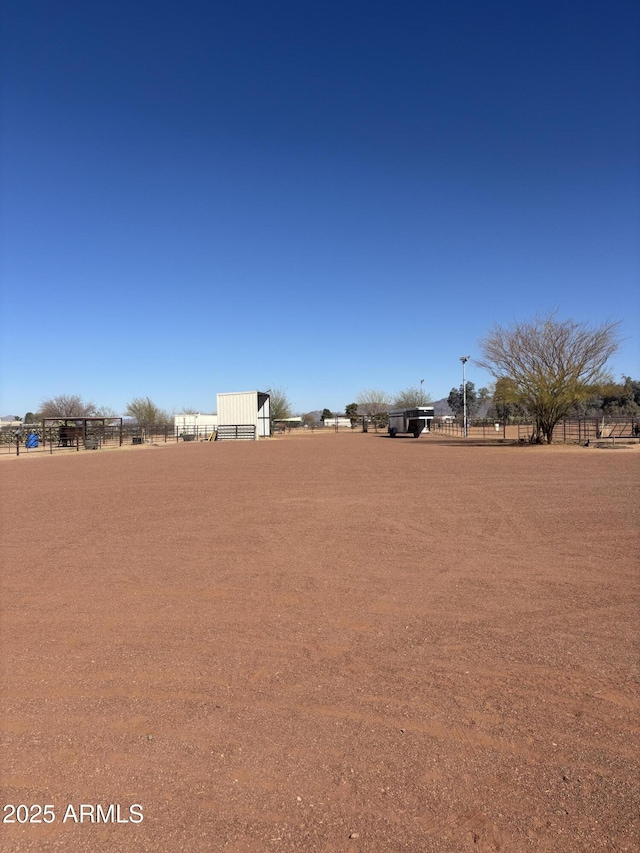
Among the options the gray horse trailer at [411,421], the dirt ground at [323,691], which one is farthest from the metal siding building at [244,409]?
the dirt ground at [323,691]

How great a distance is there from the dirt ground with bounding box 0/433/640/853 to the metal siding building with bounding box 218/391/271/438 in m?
49.3

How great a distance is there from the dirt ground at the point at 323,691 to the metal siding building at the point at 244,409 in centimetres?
4932

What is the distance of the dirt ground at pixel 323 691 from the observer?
284cm

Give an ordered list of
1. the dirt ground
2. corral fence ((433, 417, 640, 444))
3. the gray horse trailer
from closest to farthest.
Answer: the dirt ground
corral fence ((433, 417, 640, 444))
the gray horse trailer

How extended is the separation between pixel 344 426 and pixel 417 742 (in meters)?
102

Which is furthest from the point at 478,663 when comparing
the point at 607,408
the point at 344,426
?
the point at 344,426

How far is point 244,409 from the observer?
5912 centimetres

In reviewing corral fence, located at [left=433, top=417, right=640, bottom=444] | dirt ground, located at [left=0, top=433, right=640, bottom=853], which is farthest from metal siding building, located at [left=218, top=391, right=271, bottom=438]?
dirt ground, located at [left=0, top=433, right=640, bottom=853]

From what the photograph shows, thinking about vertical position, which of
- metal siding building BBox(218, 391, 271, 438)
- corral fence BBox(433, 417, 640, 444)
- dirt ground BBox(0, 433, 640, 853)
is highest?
metal siding building BBox(218, 391, 271, 438)

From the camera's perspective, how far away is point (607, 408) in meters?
85.8

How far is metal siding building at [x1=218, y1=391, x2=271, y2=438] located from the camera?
58.6m

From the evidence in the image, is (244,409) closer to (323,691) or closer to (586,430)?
(586,430)

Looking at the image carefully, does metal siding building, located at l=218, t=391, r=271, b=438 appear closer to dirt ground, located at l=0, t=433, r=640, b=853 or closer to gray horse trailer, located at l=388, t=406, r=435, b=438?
gray horse trailer, located at l=388, t=406, r=435, b=438

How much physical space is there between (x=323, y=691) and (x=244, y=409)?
5575cm
